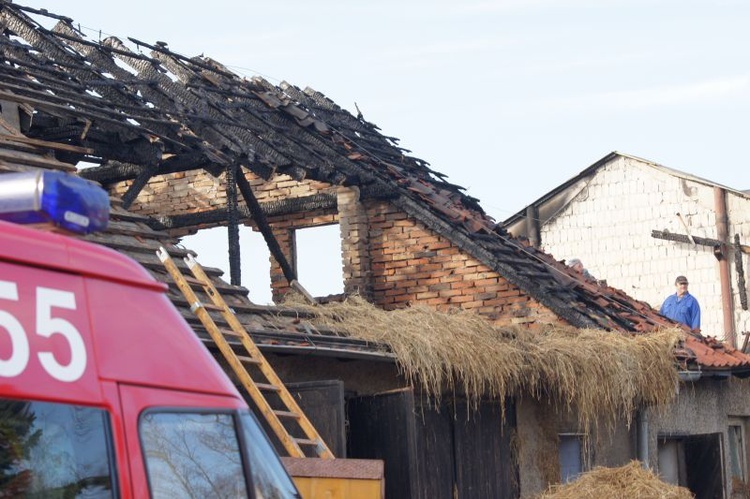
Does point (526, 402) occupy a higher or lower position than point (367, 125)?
lower

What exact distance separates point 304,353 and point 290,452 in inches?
55.8

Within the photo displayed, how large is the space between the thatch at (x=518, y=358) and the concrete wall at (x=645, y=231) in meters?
12.9

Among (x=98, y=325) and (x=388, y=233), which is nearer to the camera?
(x=98, y=325)

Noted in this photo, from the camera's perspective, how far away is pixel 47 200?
3867mm

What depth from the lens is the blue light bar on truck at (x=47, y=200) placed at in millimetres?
3865

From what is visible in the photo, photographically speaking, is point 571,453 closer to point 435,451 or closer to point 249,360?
point 435,451

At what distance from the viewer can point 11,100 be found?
10352mm

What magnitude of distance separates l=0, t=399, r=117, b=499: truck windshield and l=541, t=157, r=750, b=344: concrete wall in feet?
75.4

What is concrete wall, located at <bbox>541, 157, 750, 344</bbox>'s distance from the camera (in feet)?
85.3

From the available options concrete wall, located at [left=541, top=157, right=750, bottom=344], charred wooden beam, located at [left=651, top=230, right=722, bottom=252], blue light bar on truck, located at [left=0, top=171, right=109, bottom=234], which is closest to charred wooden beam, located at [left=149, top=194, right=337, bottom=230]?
blue light bar on truck, located at [left=0, top=171, right=109, bottom=234]

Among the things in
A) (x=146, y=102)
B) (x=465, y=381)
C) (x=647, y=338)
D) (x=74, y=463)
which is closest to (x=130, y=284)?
(x=74, y=463)

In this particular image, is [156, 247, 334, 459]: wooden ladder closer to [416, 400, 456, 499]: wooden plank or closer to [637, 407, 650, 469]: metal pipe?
[416, 400, 456, 499]: wooden plank

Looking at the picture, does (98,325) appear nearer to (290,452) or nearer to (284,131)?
(290,452)

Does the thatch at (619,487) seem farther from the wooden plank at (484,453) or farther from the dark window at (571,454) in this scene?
the dark window at (571,454)
